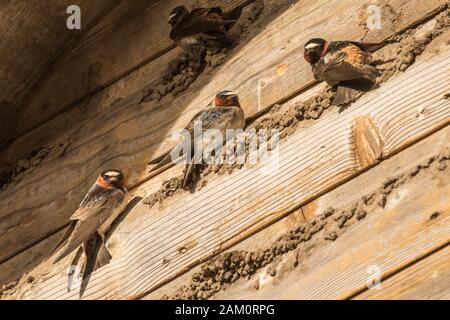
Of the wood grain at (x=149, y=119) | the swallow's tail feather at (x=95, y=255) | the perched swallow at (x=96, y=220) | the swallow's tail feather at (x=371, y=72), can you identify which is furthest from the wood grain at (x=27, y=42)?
the swallow's tail feather at (x=371, y=72)

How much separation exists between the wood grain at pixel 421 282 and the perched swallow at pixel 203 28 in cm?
88

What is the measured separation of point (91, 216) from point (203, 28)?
0.52 meters

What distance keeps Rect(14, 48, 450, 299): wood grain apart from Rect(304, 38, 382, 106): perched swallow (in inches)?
1.5

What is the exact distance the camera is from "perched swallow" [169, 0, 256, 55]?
2648 millimetres

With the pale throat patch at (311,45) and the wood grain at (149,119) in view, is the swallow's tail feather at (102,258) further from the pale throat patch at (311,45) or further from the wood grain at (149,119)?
the pale throat patch at (311,45)

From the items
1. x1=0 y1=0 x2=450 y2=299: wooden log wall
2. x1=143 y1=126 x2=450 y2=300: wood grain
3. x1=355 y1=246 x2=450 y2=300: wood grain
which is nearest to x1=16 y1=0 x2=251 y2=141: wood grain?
x1=0 y1=0 x2=450 y2=299: wooden log wall

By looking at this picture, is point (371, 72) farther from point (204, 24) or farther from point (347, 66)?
point (204, 24)

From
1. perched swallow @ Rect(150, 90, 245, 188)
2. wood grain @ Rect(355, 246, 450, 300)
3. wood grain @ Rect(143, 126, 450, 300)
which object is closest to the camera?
wood grain @ Rect(355, 246, 450, 300)

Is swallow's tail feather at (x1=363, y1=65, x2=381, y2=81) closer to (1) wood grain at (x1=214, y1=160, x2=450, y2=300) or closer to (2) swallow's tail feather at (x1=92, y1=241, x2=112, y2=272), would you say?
(1) wood grain at (x1=214, y1=160, x2=450, y2=300)

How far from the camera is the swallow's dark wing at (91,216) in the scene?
2457 millimetres

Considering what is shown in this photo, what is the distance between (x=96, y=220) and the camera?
248cm

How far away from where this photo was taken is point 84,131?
2.75 metres

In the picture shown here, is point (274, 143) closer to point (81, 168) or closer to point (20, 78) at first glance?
point (81, 168)

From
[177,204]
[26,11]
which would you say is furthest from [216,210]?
[26,11]
